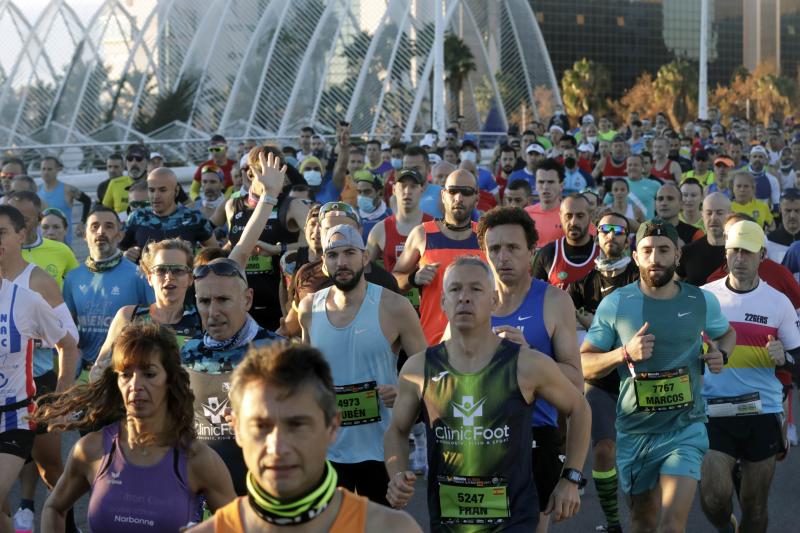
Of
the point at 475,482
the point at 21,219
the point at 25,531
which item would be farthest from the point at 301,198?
the point at 475,482

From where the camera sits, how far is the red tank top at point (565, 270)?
26.0 feet

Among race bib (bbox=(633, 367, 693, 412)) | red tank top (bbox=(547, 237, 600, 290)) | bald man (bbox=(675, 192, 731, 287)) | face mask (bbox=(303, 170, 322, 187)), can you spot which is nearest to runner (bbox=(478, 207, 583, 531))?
race bib (bbox=(633, 367, 693, 412))

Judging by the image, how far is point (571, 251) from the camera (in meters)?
8.16

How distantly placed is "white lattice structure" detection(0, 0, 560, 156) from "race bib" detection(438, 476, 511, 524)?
35691mm

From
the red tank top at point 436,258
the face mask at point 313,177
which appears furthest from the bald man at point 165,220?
the face mask at point 313,177

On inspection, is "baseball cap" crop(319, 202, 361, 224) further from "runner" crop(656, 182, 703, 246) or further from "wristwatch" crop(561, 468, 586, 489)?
"runner" crop(656, 182, 703, 246)

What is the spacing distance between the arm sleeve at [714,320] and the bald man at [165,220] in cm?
369

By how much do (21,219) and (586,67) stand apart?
8116cm

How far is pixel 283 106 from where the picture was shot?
1681 inches

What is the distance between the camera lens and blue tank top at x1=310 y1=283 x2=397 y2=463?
581 centimetres

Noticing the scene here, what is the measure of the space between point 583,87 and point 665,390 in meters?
81.8

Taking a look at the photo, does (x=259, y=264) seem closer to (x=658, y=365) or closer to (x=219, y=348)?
(x=658, y=365)

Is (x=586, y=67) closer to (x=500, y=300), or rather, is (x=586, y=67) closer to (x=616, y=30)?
(x=616, y=30)

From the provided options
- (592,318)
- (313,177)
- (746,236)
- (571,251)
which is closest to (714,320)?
(746,236)
